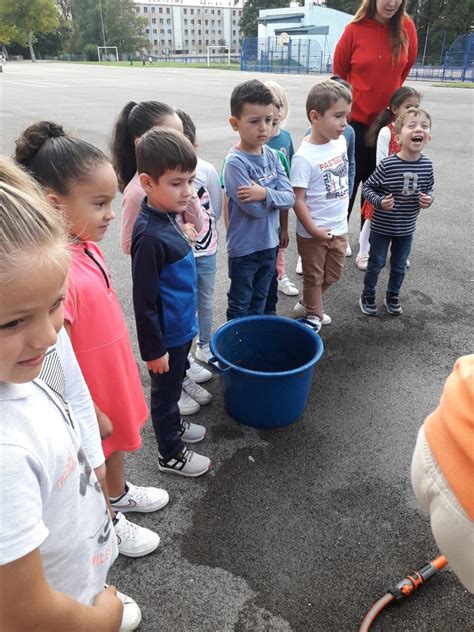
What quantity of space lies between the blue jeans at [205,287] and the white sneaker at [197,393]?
419mm

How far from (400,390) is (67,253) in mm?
2483

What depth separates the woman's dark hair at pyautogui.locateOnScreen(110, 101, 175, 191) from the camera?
7.19 feet

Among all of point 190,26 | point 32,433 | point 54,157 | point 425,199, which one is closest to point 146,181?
point 54,157

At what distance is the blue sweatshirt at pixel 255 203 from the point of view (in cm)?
260

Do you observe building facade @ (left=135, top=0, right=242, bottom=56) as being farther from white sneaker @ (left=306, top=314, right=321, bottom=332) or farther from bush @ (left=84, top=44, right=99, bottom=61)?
white sneaker @ (left=306, top=314, right=321, bottom=332)

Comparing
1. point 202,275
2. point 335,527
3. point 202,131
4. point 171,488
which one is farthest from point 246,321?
point 202,131

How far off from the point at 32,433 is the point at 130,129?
5.91 ft

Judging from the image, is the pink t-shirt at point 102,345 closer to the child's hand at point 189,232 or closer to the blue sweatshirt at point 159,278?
the blue sweatshirt at point 159,278

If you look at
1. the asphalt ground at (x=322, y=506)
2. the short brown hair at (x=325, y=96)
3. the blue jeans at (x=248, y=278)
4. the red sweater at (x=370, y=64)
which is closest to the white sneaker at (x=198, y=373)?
the asphalt ground at (x=322, y=506)

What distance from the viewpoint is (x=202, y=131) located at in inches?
404

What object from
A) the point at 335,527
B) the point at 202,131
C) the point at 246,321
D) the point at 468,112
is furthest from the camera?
the point at 468,112

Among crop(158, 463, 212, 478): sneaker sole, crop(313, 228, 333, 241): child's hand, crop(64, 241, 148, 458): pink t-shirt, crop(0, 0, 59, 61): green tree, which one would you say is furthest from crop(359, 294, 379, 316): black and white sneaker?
crop(0, 0, 59, 61): green tree

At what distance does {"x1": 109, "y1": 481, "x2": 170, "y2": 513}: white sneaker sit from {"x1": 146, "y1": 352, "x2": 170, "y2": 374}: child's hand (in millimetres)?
561

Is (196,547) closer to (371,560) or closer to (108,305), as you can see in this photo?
(371,560)
